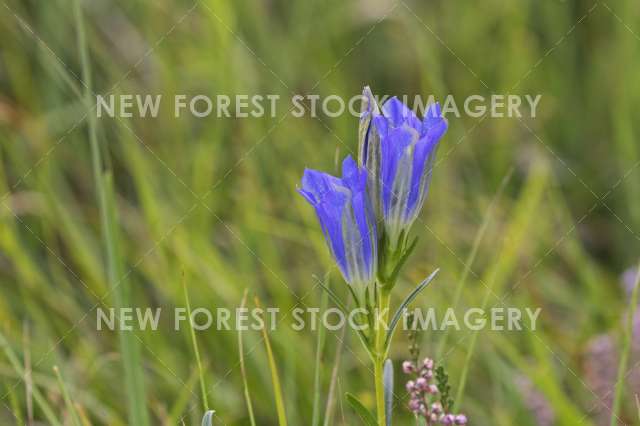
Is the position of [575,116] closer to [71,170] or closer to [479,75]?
[479,75]

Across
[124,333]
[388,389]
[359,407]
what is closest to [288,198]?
[124,333]

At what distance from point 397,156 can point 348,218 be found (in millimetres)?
103

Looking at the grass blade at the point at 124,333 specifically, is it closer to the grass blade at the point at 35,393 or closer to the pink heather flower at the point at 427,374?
the grass blade at the point at 35,393

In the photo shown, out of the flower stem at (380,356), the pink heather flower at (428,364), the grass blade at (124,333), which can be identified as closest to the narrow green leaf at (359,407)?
the flower stem at (380,356)

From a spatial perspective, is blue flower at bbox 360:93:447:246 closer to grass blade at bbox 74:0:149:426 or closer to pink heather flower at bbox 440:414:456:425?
pink heather flower at bbox 440:414:456:425

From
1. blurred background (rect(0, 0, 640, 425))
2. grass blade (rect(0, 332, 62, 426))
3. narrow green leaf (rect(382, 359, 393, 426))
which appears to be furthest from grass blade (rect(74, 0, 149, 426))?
narrow green leaf (rect(382, 359, 393, 426))

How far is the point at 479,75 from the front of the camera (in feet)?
10.9

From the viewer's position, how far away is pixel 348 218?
1.22 metres

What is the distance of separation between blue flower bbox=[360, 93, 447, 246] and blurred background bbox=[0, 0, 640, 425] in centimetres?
53

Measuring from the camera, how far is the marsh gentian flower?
3.96ft

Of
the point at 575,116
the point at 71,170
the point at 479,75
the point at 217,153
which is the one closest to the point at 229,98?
the point at 217,153

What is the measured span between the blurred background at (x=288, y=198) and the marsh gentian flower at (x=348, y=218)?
473 millimetres

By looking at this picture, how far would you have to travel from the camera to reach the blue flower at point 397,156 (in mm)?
1208

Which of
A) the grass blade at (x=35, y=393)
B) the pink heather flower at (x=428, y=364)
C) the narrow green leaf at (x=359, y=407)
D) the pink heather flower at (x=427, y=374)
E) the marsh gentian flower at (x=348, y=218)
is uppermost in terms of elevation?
the marsh gentian flower at (x=348, y=218)
